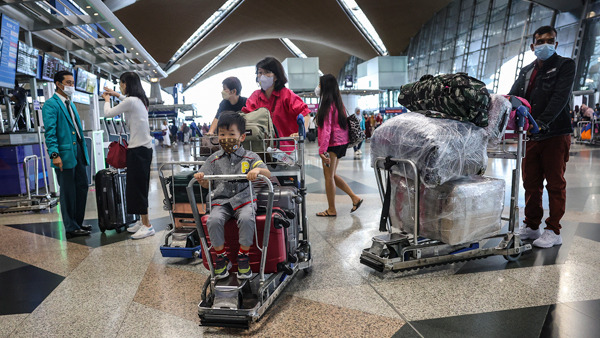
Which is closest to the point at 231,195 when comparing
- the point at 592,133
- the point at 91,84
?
the point at 91,84

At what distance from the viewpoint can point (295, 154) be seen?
3.37m

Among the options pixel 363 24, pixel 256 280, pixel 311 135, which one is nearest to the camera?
pixel 256 280

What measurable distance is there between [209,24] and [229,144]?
38927mm

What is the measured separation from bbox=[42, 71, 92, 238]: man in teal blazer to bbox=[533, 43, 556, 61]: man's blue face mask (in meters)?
4.91

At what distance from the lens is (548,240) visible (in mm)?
3559

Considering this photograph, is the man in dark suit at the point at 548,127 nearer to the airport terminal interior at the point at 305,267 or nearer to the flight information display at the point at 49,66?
the airport terminal interior at the point at 305,267

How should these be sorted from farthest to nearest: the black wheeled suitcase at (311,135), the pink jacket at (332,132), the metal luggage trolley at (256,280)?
the black wheeled suitcase at (311,135) → the pink jacket at (332,132) → the metal luggage trolley at (256,280)

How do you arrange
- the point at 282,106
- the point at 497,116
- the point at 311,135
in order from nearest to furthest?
the point at 497,116 → the point at 282,106 → the point at 311,135

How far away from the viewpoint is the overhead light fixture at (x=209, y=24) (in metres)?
34.8

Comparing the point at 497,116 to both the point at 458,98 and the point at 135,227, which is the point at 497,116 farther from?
the point at 135,227

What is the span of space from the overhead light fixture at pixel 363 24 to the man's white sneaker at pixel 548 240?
108 ft

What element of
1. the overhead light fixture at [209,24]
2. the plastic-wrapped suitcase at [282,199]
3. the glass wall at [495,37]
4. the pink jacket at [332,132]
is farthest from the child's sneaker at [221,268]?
the overhead light fixture at [209,24]

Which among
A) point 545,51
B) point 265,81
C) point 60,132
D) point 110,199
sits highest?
point 545,51

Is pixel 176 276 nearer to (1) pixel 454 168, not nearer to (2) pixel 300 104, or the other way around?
(2) pixel 300 104
